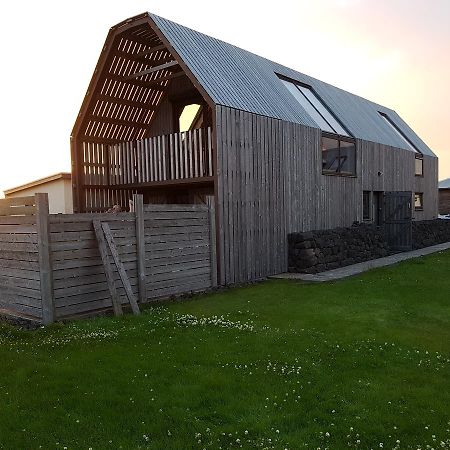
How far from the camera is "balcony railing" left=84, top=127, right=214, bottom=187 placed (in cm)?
1257

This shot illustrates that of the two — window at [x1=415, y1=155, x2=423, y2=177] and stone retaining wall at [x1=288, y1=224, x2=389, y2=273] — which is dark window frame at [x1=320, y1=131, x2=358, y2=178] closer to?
stone retaining wall at [x1=288, y1=224, x2=389, y2=273]

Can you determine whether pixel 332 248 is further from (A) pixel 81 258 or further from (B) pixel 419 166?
(B) pixel 419 166

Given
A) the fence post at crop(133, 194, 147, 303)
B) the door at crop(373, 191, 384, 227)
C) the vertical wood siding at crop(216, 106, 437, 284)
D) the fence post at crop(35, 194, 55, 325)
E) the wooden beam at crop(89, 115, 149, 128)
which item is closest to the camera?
the fence post at crop(35, 194, 55, 325)

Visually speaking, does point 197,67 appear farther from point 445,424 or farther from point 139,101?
point 445,424

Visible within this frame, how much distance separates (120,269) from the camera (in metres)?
8.59

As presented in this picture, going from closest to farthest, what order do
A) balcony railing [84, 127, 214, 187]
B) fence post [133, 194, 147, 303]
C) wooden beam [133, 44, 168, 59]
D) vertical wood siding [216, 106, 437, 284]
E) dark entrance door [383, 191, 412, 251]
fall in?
fence post [133, 194, 147, 303] → vertical wood siding [216, 106, 437, 284] → balcony railing [84, 127, 214, 187] → wooden beam [133, 44, 168, 59] → dark entrance door [383, 191, 412, 251]

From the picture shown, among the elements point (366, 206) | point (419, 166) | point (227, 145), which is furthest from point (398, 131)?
point (227, 145)

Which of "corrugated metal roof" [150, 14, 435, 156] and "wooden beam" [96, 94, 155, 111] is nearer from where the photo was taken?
"corrugated metal roof" [150, 14, 435, 156]

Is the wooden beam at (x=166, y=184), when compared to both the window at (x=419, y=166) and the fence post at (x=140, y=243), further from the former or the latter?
the window at (x=419, y=166)

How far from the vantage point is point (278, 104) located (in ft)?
46.3

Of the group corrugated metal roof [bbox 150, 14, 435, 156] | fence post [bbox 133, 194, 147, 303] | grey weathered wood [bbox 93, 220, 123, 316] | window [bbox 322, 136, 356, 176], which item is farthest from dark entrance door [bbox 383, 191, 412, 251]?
grey weathered wood [bbox 93, 220, 123, 316]

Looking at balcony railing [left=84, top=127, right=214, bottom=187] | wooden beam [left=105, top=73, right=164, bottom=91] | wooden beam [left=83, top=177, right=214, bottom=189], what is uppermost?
wooden beam [left=105, top=73, right=164, bottom=91]

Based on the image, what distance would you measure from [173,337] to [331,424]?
3.27 meters

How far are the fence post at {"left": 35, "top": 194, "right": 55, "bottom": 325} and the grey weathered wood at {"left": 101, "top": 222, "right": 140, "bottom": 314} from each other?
→ 1.11 meters
